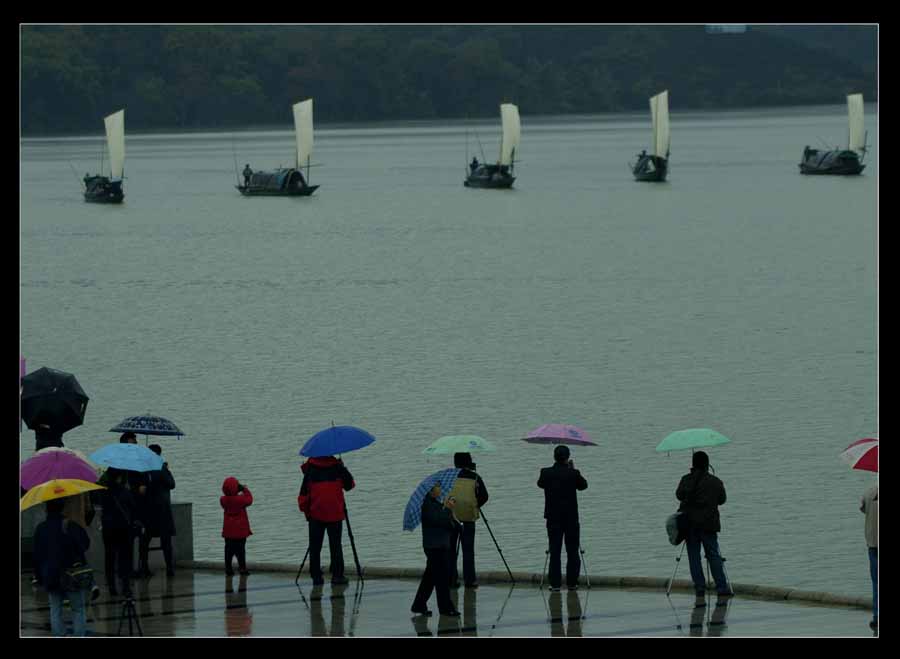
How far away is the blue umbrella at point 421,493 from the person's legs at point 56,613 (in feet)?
9.28

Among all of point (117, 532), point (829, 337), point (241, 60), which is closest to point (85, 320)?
point (829, 337)

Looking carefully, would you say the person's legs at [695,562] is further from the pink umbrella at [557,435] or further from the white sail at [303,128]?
the white sail at [303,128]

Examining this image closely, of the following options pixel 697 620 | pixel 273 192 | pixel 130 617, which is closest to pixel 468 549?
pixel 697 620

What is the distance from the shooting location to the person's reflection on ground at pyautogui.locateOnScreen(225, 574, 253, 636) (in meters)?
16.1

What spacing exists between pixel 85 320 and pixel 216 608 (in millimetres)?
39712

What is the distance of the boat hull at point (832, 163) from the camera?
4828 inches

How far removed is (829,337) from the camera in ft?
159

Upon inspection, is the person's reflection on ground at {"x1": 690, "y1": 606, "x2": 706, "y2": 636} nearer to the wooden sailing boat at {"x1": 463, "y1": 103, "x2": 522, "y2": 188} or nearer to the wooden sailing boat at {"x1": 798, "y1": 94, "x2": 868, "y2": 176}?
the wooden sailing boat at {"x1": 463, "y1": 103, "x2": 522, "y2": 188}

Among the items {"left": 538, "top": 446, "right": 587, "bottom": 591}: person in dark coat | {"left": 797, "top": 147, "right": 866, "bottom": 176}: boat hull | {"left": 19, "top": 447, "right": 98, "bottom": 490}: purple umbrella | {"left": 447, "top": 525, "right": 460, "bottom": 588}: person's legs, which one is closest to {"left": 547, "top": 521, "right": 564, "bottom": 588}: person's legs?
{"left": 538, "top": 446, "right": 587, "bottom": 591}: person in dark coat

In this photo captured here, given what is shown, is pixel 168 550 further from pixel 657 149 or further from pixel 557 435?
pixel 657 149

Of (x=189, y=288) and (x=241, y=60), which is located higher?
(x=241, y=60)

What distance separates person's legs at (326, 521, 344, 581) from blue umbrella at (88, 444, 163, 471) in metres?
1.64

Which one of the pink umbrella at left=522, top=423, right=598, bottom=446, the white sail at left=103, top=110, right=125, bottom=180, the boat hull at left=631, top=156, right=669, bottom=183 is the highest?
the white sail at left=103, top=110, right=125, bottom=180
